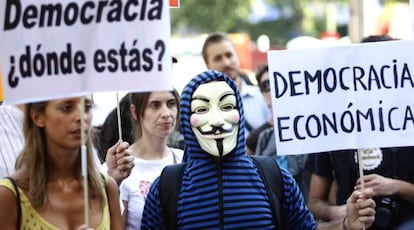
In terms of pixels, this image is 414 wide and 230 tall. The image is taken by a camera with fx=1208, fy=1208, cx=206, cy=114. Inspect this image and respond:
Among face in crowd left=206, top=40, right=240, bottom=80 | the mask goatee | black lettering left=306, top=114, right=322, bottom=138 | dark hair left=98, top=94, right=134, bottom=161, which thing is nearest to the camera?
the mask goatee

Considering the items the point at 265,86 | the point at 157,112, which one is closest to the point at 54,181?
the point at 157,112

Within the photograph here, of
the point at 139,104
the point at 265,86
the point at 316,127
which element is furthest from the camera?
the point at 265,86

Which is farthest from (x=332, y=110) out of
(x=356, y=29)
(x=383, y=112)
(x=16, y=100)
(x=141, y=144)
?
(x=356, y=29)

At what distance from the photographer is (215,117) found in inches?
205

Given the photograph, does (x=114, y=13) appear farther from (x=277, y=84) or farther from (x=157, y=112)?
(x=157, y=112)

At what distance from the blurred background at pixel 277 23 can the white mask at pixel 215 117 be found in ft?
44.0

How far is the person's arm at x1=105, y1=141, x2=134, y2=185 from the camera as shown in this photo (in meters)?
5.68

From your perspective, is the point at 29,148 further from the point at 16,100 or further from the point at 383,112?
the point at 383,112

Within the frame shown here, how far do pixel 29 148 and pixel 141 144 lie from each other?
4.86 feet

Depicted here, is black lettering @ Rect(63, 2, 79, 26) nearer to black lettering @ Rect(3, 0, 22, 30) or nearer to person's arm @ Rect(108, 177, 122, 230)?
black lettering @ Rect(3, 0, 22, 30)

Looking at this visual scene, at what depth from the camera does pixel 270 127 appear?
8234mm

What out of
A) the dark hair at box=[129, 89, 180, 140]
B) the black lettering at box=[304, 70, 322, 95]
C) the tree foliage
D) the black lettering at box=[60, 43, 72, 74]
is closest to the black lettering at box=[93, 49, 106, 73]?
the black lettering at box=[60, 43, 72, 74]

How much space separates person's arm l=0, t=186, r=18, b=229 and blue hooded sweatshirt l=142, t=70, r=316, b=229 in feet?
2.17

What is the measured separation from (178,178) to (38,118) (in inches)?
26.1
